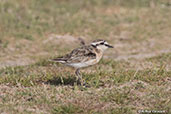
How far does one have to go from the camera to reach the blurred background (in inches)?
538

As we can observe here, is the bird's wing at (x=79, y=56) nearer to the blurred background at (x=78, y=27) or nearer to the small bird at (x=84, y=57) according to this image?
the small bird at (x=84, y=57)

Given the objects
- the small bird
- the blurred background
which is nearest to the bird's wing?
the small bird

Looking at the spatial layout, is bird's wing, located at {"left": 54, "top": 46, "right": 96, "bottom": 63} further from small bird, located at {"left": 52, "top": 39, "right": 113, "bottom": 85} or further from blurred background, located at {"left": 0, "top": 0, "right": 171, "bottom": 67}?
blurred background, located at {"left": 0, "top": 0, "right": 171, "bottom": 67}

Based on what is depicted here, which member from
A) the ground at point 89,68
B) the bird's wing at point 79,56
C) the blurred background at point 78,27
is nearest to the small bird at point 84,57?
the bird's wing at point 79,56

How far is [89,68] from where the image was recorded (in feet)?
34.2

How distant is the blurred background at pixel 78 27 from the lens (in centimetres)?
1366

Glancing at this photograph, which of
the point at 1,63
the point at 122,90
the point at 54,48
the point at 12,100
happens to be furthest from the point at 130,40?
the point at 12,100

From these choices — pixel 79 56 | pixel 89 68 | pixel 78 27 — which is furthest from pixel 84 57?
pixel 78 27

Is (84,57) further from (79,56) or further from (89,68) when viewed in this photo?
(89,68)

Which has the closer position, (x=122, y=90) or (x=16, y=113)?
(x=16, y=113)

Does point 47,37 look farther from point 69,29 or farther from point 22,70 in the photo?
point 22,70

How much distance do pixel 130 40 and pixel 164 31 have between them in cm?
178

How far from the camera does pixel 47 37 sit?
1490cm

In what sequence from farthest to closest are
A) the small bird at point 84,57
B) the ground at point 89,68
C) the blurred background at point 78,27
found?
1. the blurred background at point 78,27
2. the small bird at point 84,57
3. the ground at point 89,68
